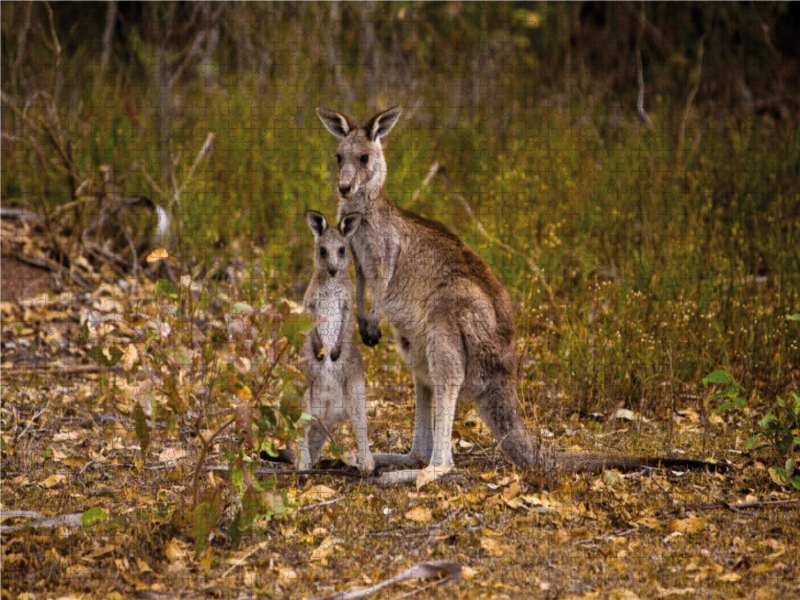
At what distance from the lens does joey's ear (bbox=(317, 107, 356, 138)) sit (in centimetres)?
473

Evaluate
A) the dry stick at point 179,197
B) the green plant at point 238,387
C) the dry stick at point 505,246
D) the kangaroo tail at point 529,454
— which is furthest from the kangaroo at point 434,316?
the dry stick at point 179,197

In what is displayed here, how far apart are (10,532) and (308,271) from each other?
392 cm

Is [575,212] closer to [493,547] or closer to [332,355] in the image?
[332,355]

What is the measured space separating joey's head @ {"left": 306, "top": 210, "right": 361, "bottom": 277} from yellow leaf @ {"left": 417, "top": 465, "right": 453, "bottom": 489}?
1.10 metres

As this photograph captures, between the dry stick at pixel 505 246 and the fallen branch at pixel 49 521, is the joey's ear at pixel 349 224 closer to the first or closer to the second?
the fallen branch at pixel 49 521

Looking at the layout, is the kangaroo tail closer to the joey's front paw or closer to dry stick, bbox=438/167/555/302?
the joey's front paw

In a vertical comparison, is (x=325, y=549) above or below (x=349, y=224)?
below

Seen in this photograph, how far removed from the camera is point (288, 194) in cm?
745

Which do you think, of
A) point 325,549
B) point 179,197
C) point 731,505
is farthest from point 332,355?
point 179,197

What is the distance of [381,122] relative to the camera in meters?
4.72

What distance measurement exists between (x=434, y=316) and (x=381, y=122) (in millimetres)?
1132

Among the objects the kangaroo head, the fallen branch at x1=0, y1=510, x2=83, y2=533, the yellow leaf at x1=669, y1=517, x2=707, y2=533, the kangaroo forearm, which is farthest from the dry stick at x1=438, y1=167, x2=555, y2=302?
the fallen branch at x1=0, y1=510, x2=83, y2=533

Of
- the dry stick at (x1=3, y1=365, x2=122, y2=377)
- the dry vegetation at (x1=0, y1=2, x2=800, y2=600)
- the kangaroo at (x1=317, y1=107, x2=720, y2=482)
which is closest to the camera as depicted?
the dry vegetation at (x1=0, y1=2, x2=800, y2=600)

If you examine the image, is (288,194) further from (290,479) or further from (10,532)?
(10,532)
